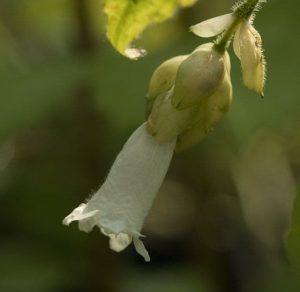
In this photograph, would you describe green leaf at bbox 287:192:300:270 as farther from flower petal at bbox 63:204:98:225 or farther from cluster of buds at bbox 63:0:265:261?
flower petal at bbox 63:204:98:225

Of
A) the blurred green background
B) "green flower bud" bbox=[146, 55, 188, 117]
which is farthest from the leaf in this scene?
the blurred green background

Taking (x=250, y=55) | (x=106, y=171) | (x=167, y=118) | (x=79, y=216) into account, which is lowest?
(x=106, y=171)

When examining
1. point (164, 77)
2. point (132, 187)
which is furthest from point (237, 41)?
point (132, 187)

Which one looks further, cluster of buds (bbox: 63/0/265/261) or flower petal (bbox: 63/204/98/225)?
flower petal (bbox: 63/204/98/225)

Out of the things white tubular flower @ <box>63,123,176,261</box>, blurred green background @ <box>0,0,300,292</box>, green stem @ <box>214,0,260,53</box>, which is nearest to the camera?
green stem @ <box>214,0,260,53</box>

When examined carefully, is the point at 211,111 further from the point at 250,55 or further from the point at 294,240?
the point at 294,240
